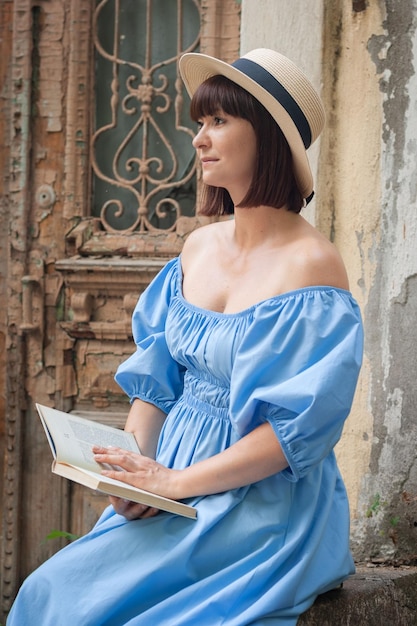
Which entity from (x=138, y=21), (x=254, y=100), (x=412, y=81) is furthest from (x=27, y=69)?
(x=254, y=100)

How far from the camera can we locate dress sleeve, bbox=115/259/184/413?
2053 millimetres

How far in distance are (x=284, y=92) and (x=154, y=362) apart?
63 centimetres

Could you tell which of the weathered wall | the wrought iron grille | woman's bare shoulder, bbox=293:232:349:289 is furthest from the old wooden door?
woman's bare shoulder, bbox=293:232:349:289

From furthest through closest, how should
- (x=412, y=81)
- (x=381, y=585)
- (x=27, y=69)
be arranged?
(x=27, y=69)
(x=412, y=81)
(x=381, y=585)

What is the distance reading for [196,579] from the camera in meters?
1.73

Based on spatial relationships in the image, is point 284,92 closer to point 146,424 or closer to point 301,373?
point 301,373

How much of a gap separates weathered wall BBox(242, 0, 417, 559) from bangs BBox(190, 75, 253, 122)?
2.97 ft

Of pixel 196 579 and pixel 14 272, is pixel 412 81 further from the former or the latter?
pixel 14 272

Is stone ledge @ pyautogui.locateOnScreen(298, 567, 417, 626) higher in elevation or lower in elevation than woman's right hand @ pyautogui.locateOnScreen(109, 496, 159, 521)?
lower

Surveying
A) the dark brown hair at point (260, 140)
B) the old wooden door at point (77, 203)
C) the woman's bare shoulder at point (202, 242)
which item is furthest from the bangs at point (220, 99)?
the old wooden door at point (77, 203)

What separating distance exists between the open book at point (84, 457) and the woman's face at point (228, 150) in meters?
0.56

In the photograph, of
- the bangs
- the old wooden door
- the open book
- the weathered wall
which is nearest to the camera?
the open book

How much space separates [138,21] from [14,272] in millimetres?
1184

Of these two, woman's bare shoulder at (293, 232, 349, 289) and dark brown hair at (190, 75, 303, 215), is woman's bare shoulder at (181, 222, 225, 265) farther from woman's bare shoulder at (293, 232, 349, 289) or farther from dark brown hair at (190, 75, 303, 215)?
woman's bare shoulder at (293, 232, 349, 289)
